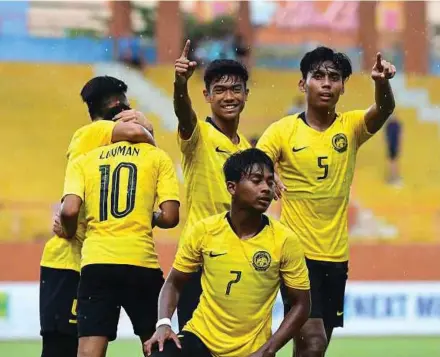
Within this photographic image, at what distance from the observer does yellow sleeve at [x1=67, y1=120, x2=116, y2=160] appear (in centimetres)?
690

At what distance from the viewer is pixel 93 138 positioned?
6953 mm

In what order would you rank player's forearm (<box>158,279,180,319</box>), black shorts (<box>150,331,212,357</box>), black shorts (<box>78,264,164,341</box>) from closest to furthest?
black shorts (<box>150,331,212,357</box>) → player's forearm (<box>158,279,180,319</box>) → black shorts (<box>78,264,164,341</box>)

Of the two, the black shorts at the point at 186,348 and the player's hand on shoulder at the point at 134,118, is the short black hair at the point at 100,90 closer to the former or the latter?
the player's hand on shoulder at the point at 134,118

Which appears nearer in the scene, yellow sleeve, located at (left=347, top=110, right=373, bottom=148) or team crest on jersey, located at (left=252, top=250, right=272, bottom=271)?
team crest on jersey, located at (left=252, top=250, right=272, bottom=271)

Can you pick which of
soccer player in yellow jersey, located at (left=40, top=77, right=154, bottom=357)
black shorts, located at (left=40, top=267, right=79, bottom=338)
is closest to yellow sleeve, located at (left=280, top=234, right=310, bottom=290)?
soccer player in yellow jersey, located at (left=40, top=77, right=154, bottom=357)

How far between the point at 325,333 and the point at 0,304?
729 cm

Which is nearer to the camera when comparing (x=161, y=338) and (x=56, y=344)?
(x=161, y=338)

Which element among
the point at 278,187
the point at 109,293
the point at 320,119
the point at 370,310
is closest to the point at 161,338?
the point at 109,293

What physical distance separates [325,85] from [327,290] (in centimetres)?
126

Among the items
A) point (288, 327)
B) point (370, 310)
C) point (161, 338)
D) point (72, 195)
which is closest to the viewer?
point (161, 338)

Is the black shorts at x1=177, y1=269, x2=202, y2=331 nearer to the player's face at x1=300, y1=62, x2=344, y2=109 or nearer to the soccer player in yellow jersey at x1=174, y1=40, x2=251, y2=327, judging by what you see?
the soccer player in yellow jersey at x1=174, y1=40, x2=251, y2=327

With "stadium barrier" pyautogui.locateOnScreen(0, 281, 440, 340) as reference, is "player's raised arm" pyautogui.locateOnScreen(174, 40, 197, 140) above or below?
above

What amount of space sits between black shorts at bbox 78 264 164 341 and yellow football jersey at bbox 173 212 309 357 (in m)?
0.60

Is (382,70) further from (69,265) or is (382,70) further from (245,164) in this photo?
(69,265)
